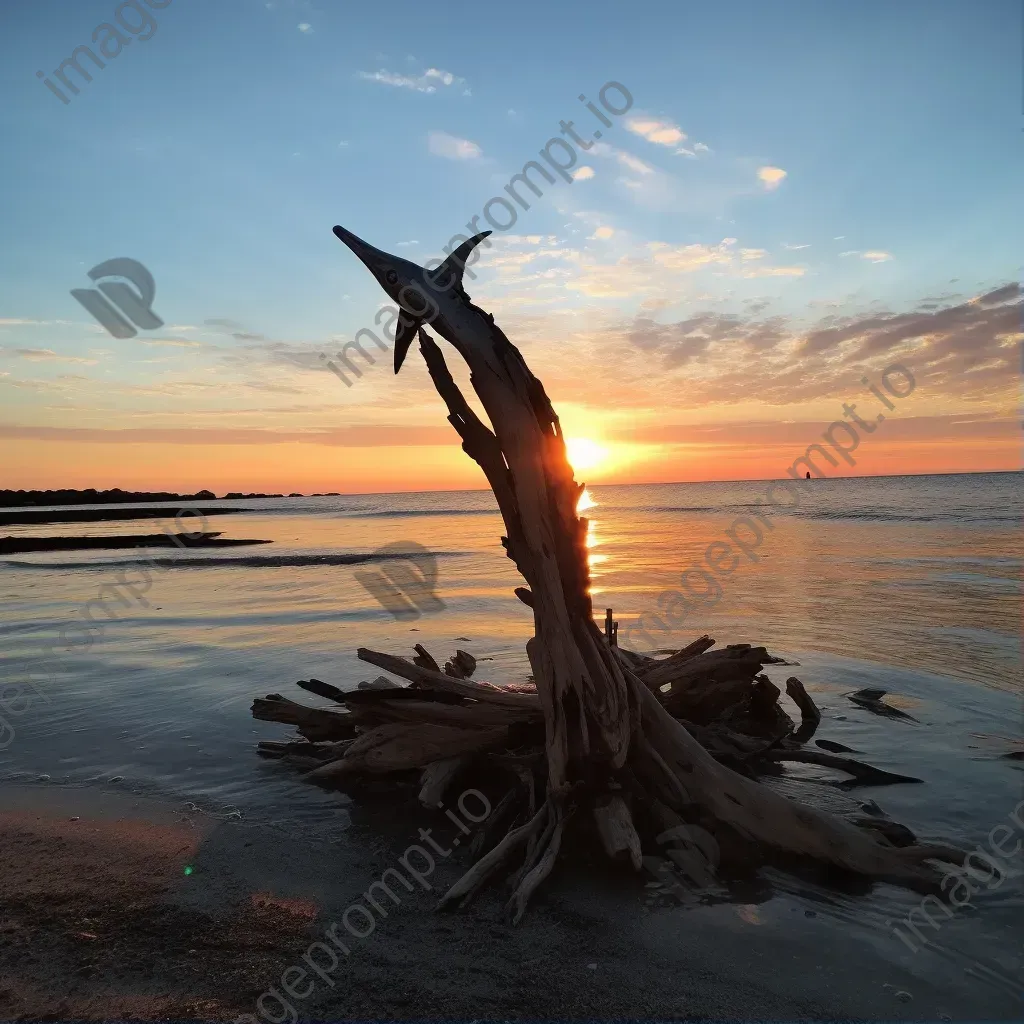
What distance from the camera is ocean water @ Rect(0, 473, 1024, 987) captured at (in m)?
5.73

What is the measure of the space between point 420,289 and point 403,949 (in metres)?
3.64

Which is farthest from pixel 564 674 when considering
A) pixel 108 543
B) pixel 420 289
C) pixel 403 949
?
pixel 108 543

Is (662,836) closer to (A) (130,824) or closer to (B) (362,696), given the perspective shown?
(B) (362,696)

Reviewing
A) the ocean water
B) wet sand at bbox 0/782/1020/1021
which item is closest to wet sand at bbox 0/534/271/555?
the ocean water

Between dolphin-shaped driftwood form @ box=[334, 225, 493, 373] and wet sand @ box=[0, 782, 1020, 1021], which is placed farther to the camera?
dolphin-shaped driftwood form @ box=[334, 225, 493, 373]

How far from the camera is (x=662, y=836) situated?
4.55 m

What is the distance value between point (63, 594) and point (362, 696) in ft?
51.7

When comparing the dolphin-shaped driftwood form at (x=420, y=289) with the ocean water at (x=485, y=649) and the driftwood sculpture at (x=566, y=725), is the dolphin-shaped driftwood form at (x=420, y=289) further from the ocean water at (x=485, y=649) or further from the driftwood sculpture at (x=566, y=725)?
the ocean water at (x=485, y=649)

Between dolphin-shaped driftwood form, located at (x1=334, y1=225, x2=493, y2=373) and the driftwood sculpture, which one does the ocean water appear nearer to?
the driftwood sculpture

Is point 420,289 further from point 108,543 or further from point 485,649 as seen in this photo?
point 108,543

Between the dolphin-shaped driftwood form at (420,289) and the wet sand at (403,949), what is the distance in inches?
130

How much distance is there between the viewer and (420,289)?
177 inches

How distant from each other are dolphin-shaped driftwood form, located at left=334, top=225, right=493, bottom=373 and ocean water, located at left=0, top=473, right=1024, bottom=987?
11.6 feet

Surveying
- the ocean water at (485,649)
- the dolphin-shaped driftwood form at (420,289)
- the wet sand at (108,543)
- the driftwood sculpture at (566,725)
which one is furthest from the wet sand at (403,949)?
the wet sand at (108,543)
